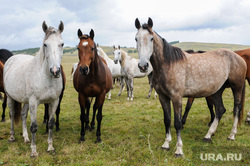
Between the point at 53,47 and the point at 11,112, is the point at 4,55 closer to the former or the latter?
the point at 11,112

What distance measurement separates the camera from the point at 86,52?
4199 mm

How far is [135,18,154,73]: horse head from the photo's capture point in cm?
364

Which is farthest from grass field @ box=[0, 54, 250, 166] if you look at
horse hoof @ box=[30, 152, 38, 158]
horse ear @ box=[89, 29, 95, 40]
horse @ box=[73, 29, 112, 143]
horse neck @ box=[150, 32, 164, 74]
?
horse ear @ box=[89, 29, 95, 40]

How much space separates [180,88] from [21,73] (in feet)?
13.0

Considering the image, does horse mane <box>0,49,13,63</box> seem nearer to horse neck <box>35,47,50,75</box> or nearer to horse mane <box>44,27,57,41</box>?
horse neck <box>35,47,50,75</box>

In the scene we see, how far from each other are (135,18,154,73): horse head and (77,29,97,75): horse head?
1221mm

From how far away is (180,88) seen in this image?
4.02 m

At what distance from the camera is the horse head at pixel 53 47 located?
3334 mm

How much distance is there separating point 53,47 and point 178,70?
2.88m

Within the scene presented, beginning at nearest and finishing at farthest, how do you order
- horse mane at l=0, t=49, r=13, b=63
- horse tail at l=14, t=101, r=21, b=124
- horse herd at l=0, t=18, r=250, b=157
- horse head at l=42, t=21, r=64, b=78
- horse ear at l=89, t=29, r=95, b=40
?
horse head at l=42, t=21, r=64, b=78 < horse herd at l=0, t=18, r=250, b=157 < horse ear at l=89, t=29, r=95, b=40 < horse tail at l=14, t=101, r=21, b=124 < horse mane at l=0, t=49, r=13, b=63

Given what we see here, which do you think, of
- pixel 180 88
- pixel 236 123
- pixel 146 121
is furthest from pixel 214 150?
pixel 146 121

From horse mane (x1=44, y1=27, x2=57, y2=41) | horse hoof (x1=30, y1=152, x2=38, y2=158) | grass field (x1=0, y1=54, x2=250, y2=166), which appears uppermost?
horse mane (x1=44, y1=27, x2=57, y2=41)

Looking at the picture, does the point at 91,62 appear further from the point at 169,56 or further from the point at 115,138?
the point at 115,138

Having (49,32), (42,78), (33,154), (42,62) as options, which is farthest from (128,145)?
(49,32)
